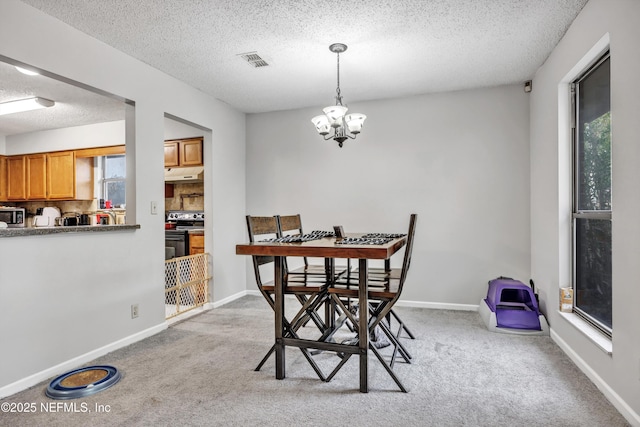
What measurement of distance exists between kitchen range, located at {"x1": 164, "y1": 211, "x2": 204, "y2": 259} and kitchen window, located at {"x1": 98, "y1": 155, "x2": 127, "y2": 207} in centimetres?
94

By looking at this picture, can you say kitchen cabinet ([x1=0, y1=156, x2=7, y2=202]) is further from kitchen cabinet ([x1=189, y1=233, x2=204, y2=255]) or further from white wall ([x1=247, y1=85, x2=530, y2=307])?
white wall ([x1=247, y1=85, x2=530, y2=307])

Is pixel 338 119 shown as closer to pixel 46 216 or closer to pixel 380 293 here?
pixel 380 293

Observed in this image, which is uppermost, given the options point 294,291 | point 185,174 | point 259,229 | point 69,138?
point 69,138

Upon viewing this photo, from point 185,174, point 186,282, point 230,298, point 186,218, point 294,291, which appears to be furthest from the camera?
point 186,218

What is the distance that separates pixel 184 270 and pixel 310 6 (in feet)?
8.85

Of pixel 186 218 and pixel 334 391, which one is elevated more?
pixel 186 218

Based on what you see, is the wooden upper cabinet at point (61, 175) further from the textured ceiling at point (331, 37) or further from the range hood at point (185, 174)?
the textured ceiling at point (331, 37)

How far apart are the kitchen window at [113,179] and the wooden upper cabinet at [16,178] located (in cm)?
116

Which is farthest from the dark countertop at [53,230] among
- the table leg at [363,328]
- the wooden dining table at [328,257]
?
the table leg at [363,328]

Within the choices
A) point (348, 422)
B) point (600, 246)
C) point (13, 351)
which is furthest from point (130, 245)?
point (600, 246)

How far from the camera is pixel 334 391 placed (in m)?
2.09

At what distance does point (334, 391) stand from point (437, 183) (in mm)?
2619

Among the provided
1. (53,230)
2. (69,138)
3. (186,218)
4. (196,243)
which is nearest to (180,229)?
(186,218)

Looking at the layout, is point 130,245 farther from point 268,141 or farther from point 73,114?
point 73,114
